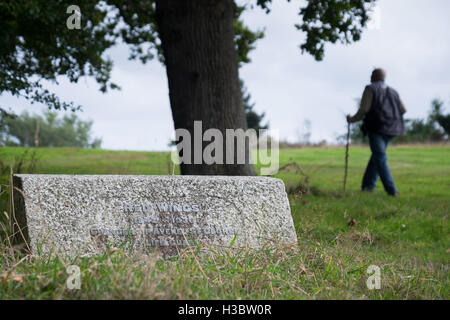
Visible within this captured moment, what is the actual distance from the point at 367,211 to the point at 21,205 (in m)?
4.80

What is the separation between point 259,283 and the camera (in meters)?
3.25

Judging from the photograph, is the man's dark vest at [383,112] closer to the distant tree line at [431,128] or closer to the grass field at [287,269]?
the grass field at [287,269]

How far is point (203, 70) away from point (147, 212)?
329 centimetres

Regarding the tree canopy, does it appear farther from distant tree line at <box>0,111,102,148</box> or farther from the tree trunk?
distant tree line at <box>0,111,102,148</box>

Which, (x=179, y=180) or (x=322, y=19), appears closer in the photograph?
(x=179, y=180)

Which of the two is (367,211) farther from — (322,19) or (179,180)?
(322,19)

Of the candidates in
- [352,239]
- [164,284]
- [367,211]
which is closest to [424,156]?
[367,211]

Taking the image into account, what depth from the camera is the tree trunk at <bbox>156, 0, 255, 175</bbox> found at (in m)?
6.98

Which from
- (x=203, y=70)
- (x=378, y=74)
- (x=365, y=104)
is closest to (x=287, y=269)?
(x=203, y=70)

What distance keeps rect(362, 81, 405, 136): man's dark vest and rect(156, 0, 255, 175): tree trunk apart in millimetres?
2836

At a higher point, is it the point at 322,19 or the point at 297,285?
the point at 322,19

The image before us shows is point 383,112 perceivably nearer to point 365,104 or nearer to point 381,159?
point 365,104

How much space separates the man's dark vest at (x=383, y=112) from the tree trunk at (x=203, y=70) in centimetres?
284

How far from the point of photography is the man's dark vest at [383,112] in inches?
340
